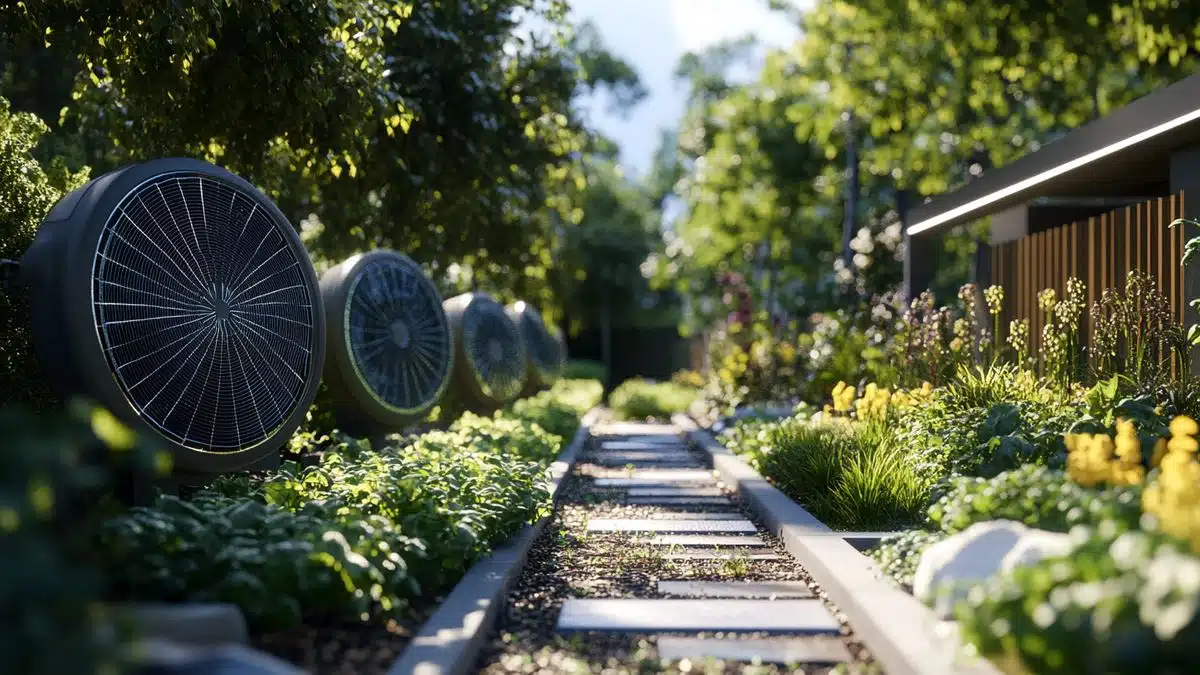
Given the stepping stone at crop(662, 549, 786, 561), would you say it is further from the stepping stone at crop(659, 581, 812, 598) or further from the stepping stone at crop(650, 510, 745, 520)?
the stepping stone at crop(650, 510, 745, 520)

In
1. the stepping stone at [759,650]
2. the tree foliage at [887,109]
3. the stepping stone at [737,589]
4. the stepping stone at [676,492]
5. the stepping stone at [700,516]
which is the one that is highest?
the tree foliage at [887,109]

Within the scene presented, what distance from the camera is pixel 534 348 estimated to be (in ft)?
57.0

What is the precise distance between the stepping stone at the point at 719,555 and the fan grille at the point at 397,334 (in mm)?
3275

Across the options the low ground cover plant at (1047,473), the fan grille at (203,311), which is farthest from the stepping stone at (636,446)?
the fan grille at (203,311)

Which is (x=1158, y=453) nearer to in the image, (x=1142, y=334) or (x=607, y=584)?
(x=607, y=584)

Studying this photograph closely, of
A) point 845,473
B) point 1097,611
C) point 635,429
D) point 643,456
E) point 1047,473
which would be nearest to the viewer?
point 1097,611

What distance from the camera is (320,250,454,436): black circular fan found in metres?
8.02

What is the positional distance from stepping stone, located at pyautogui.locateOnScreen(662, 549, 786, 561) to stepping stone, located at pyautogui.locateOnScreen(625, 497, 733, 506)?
2.05 m

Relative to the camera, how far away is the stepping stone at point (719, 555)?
5.70m

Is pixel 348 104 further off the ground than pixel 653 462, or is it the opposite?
pixel 348 104

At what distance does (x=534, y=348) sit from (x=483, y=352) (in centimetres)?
491

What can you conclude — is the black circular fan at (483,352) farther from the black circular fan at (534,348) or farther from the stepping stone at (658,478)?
the black circular fan at (534,348)

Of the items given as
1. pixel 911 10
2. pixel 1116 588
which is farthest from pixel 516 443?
pixel 911 10

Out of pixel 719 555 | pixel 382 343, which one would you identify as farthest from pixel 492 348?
pixel 719 555
